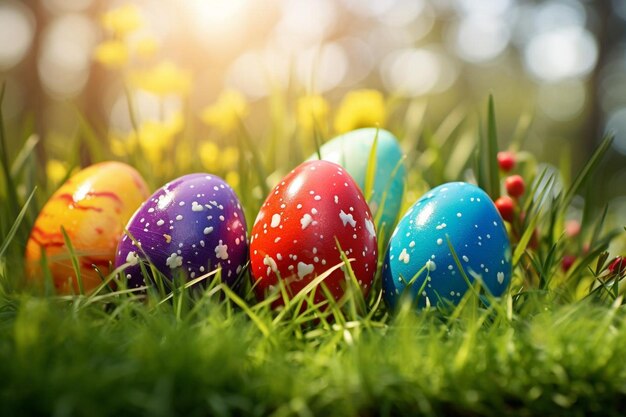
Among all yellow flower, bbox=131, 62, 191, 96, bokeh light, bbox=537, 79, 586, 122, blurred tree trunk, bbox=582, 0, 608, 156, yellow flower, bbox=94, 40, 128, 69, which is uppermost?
yellow flower, bbox=94, 40, 128, 69

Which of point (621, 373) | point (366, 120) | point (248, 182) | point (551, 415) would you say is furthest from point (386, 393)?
point (366, 120)

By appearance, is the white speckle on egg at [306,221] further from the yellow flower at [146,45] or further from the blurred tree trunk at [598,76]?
the blurred tree trunk at [598,76]

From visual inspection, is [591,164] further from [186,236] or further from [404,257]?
[186,236]

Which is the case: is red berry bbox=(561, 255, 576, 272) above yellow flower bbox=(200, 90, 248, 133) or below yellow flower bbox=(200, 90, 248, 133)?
below

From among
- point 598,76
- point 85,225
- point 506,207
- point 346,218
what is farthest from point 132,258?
point 598,76

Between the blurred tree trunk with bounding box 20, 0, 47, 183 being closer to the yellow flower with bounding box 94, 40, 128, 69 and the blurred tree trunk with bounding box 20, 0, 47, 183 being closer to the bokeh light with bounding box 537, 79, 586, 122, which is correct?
the yellow flower with bounding box 94, 40, 128, 69

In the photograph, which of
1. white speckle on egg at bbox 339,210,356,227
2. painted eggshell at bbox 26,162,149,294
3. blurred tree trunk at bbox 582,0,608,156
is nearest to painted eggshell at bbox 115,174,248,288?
painted eggshell at bbox 26,162,149,294
